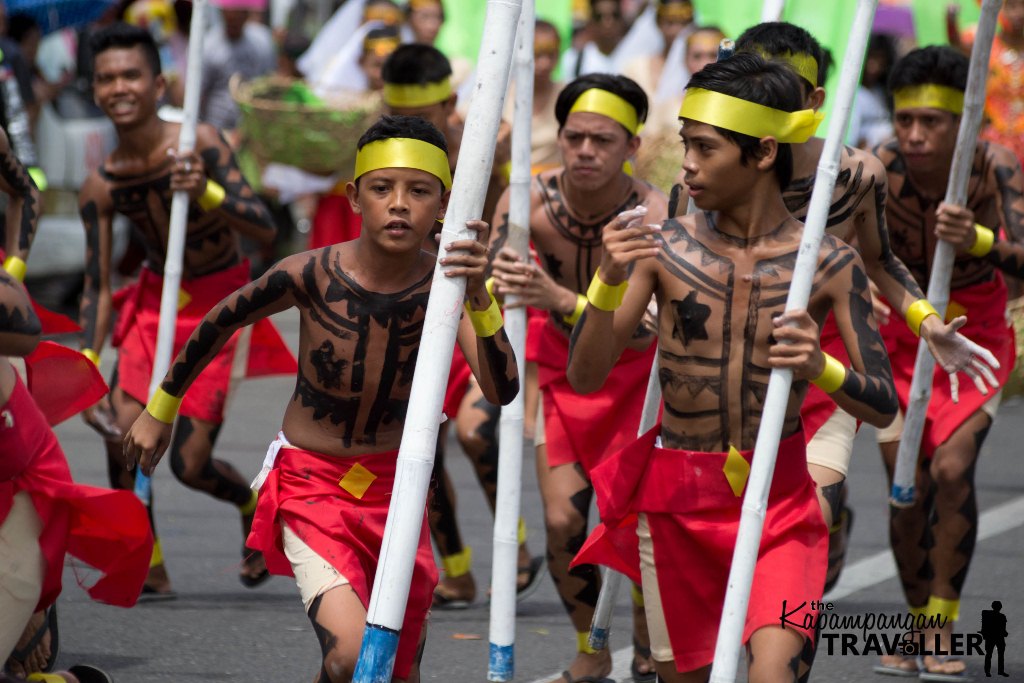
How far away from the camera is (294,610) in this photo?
257 inches

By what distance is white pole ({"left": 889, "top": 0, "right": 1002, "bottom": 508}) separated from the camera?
16.8 feet

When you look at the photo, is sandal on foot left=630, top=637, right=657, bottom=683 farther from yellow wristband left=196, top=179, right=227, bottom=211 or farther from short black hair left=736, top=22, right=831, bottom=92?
yellow wristband left=196, top=179, right=227, bottom=211

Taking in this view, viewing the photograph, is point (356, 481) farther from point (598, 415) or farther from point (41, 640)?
point (598, 415)

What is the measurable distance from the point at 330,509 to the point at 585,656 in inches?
55.5

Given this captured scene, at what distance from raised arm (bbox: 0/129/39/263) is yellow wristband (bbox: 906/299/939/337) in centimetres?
275

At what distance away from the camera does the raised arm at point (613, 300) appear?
159 inches

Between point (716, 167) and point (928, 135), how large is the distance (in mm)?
2149

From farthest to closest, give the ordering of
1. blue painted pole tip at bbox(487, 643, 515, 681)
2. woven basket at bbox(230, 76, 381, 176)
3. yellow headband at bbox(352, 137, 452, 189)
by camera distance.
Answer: woven basket at bbox(230, 76, 381, 176) → blue painted pole tip at bbox(487, 643, 515, 681) → yellow headband at bbox(352, 137, 452, 189)

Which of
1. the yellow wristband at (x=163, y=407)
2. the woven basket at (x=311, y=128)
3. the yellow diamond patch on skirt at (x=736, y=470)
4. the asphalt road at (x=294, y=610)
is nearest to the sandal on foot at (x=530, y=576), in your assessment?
the asphalt road at (x=294, y=610)

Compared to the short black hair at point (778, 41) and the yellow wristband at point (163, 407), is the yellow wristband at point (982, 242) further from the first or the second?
the yellow wristband at point (163, 407)

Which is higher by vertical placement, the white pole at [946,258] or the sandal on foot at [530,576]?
the white pole at [946,258]

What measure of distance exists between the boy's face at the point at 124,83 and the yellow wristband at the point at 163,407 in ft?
7.96

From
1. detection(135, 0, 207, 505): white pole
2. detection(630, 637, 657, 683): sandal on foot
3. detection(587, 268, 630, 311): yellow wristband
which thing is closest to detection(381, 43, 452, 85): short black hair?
detection(135, 0, 207, 505): white pole

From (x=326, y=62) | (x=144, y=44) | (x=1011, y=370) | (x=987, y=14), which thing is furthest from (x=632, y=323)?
(x=326, y=62)
